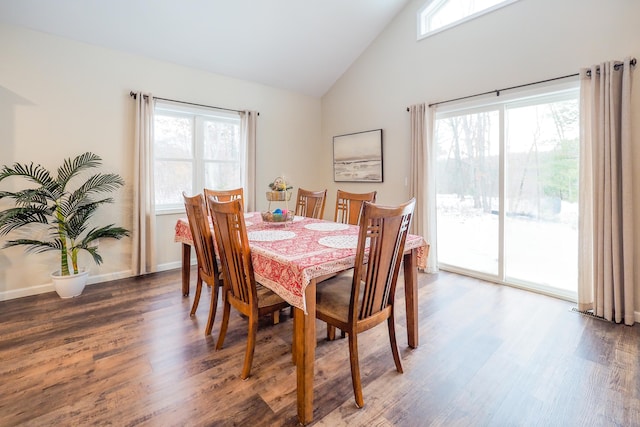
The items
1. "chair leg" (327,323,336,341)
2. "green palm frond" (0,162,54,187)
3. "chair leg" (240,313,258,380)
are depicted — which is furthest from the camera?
"green palm frond" (0,162,54,187)

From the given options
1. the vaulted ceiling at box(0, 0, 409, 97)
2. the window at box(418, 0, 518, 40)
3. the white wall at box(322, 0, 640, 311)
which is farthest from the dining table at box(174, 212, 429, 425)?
the window at box(418, 0, 518, 40)

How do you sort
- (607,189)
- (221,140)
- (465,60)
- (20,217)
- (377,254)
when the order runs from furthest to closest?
(221,140) < (465,60) < (20,217) < (607,189) < (377,254)

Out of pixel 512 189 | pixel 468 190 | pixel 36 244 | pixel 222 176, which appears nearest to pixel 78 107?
pixel 36 244

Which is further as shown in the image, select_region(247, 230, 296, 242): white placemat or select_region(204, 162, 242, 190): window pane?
select_region(204, 162, 242, 190): window pane

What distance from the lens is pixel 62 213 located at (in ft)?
9.86

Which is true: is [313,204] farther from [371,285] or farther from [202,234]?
[371,285]

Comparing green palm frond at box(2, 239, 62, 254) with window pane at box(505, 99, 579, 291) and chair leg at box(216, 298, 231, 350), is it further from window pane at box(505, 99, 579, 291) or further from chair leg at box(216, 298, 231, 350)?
window pane at box(505, 99, 579, 291)

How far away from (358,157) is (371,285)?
3.35 meters

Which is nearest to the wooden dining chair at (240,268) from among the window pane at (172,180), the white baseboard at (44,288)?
the white baseboard at (44,288)

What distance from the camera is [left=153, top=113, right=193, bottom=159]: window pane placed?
12.5 feet

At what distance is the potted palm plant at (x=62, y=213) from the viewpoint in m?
2.83

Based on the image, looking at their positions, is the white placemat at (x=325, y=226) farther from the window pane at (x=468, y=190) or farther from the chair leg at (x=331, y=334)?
the window pane at (x=468, y=190)

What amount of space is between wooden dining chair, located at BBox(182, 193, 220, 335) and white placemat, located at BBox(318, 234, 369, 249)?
787 mm

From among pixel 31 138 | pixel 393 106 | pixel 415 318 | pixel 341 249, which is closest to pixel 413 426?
pixel 415 318
